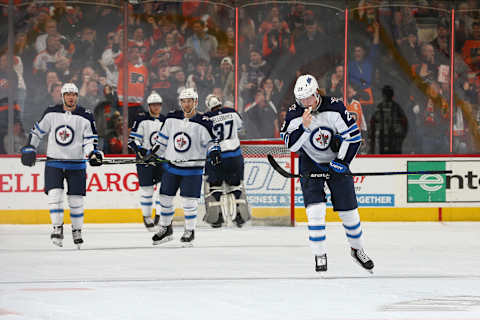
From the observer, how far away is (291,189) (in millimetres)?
9531

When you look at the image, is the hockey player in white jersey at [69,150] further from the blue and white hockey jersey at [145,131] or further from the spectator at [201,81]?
the spectator at [201,81]

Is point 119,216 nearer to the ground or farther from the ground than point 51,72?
nearer to the ground

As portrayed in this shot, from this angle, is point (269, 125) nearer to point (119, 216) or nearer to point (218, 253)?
point (119, 216)

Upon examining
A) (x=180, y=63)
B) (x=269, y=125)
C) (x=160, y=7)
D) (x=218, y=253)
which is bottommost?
(x=218, y=253)

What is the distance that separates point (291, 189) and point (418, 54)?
9.25 feet

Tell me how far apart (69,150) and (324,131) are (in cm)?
252

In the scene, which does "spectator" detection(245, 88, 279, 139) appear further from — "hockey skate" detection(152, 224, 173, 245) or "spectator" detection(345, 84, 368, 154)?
"hockey skate" detection(152, 224, 173, 245)

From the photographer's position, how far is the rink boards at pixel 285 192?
Result: 933cm

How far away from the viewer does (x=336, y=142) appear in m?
5.40

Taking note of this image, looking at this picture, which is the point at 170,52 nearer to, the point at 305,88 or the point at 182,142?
the point at 182,142

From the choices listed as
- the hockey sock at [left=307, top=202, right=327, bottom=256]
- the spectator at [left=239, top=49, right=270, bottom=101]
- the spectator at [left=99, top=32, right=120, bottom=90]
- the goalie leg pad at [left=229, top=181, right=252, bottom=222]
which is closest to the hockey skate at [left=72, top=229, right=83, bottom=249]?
the goalie leg pad at [left=229, top=181, right=252, bottom=222]

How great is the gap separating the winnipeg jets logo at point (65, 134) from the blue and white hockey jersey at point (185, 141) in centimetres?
76

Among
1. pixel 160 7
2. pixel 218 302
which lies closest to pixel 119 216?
pixel 160 7

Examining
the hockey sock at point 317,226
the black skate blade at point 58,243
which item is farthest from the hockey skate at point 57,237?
the hockey sock at point 317,226
